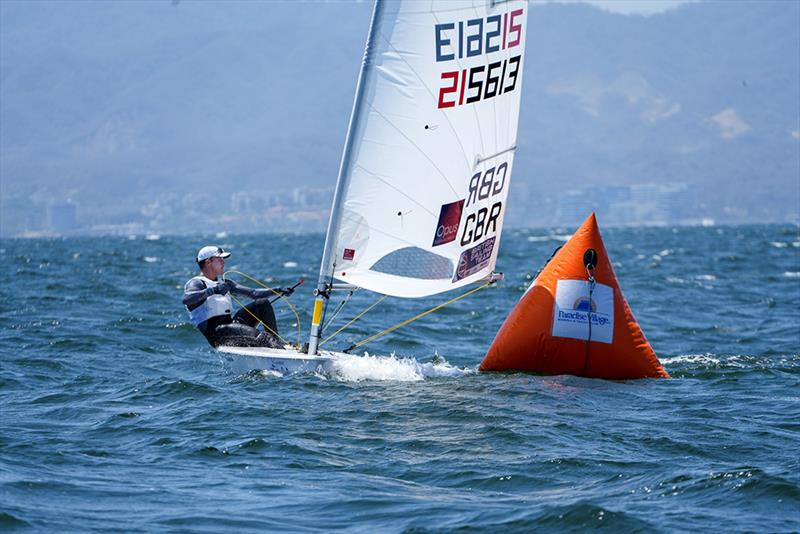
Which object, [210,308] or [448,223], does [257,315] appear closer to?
[210,308]

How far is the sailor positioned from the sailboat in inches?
9.8

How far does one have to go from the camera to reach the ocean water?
6.99 metres

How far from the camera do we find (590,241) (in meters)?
11.9

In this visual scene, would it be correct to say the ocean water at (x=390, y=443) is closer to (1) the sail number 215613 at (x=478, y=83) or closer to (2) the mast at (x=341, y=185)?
(2) the mast at (x=341, y=185)

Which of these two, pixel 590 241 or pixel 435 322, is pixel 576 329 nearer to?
pixel 590 241

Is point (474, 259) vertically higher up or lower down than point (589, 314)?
higher up

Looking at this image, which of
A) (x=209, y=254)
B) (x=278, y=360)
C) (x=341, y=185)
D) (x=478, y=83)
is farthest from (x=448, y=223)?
(x=209, y=254)

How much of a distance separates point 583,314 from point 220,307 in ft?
12.4

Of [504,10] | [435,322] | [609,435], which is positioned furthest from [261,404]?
[435,322]

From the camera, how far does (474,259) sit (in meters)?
12.1

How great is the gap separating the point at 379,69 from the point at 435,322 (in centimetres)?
900

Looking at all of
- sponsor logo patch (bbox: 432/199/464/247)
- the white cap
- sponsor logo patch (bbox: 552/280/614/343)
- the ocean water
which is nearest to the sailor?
the white cap

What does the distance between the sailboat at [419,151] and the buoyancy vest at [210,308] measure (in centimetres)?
48

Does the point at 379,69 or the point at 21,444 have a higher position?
the point at 379,69
